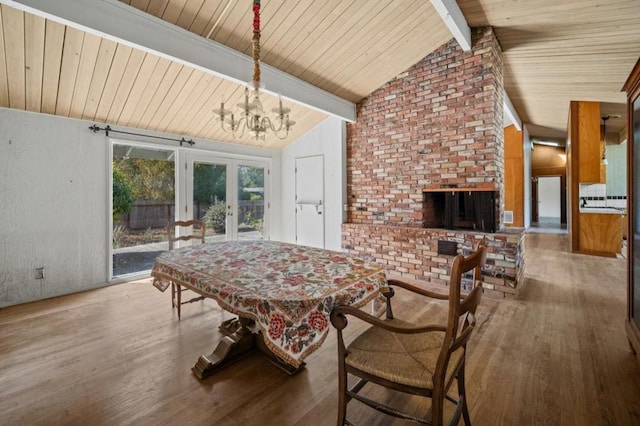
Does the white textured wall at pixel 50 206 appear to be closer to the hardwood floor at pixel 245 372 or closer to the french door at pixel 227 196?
the hardwood floor at pixel 245 372

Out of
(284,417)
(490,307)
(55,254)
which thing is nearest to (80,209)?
(55,254)

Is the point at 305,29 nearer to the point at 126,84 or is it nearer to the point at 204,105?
the point at 204,105

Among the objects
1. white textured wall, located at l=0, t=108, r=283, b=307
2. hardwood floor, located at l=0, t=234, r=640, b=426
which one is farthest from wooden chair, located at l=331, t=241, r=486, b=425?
white textured wall, located at l=0, t=108, r=283, b=307

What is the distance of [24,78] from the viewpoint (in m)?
2.87

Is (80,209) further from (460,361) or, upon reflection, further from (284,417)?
(460,361)

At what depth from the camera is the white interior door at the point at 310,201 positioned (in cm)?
541

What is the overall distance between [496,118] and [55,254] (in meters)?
5.72

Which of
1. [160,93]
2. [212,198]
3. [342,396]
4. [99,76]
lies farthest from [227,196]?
[342,396]

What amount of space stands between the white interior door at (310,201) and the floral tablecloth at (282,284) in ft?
9.57

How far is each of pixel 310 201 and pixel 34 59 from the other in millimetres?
3987

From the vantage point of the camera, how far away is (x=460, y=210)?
3.91 meters

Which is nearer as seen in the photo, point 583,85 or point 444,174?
point 444,174

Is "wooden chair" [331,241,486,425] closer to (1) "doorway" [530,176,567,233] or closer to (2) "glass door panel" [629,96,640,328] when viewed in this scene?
(2) "glass door panel" [629,96,640,328]

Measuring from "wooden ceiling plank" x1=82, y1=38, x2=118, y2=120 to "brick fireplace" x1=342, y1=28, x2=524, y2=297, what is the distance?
344 cm
